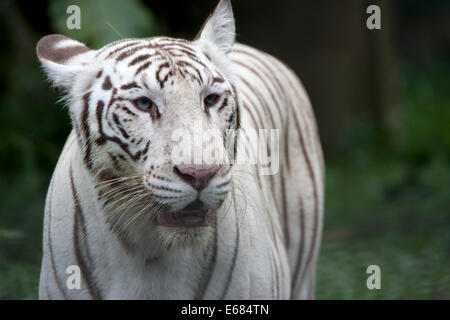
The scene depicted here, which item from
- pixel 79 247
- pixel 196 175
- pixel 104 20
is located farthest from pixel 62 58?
pixel 104 20

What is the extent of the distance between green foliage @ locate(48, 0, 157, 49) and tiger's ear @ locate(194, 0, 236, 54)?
236 cm

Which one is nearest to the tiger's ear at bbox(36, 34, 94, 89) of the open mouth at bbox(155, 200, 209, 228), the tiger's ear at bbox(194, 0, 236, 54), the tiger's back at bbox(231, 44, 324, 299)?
the tiger's ear at bbox(194, 0, 236, 54)

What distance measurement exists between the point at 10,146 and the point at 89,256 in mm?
4341

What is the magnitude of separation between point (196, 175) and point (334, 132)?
649 cm

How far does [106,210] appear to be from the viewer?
9.36 ft

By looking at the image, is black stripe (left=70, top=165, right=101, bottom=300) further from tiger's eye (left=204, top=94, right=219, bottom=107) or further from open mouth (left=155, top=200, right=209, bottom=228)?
tiger's eye (left=204, top=94, right=219, bottom=107)

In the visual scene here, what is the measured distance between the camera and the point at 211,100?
2781 mm

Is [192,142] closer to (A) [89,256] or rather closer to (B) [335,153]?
(A) [89,256]

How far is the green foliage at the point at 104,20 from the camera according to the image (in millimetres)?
5473

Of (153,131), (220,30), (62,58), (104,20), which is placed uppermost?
(104,20)

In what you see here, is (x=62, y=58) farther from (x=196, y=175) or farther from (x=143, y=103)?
(x=196, y=175)

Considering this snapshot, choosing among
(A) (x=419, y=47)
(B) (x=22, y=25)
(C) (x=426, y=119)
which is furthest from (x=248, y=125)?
(A) (x=419, y=47)

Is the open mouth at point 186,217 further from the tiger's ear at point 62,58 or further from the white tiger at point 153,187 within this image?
the tiger's ear at point 62,58

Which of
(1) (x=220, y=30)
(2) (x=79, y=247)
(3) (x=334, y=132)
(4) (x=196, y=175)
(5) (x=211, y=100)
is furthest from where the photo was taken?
(3) (x=334, y=132)
